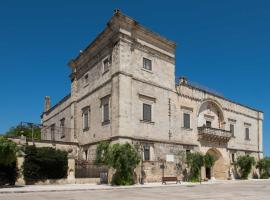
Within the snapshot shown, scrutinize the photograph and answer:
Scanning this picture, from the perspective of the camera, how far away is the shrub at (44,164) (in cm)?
2311

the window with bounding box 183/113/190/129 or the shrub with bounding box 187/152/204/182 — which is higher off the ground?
the window with bounding box 183/113/190/129

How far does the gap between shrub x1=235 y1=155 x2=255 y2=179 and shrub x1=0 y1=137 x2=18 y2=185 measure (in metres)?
24.3

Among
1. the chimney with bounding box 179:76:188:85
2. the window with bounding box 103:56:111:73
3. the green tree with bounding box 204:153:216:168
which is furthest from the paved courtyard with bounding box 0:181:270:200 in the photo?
the chimney with bounding box 179:76:188:85

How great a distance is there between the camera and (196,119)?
107 feet

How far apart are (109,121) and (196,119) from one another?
392 inches

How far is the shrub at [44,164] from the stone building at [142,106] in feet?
13.2

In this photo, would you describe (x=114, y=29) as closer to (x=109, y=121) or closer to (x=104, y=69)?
(x=104, y=69)

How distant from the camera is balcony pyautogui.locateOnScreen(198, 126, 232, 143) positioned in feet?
106

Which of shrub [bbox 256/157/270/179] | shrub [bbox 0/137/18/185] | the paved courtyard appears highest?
shrub [bbox 0/137/18/185]

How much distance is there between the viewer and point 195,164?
96.1 ft

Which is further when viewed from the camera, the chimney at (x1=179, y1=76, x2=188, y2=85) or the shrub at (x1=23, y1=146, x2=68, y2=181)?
the chimney at (x1=179, y1=76, x2=188, y2=85)

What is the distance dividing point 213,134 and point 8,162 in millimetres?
20168

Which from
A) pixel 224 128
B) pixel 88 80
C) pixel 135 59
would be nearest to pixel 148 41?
pixel 135 59

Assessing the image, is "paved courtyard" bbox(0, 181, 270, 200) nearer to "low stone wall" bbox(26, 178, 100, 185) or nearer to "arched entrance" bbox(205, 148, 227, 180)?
"low stone wall" bbox(26, 178, 100, 185)
